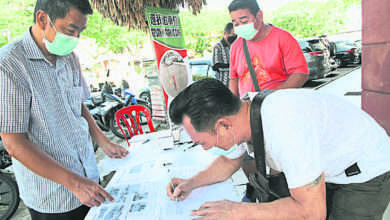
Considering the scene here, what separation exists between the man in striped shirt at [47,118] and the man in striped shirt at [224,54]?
7.15 ft

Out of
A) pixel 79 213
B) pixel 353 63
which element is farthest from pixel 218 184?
pixel 353 63

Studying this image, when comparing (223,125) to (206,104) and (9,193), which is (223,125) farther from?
(9,193)

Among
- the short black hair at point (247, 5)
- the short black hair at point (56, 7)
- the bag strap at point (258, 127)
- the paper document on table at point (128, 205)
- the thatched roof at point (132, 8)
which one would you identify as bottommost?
the paper document on table at point (128, 205)

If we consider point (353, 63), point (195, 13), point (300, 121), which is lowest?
point (353, 63)

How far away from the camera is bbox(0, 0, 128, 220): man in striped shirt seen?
3.35 feet

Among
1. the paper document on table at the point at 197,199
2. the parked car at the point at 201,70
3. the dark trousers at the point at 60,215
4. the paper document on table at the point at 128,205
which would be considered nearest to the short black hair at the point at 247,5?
the paper document on table at the point at 197,199

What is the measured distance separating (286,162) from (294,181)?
61mm

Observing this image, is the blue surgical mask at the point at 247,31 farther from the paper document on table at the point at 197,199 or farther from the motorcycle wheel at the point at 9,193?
the motorcycle wheel at the point at 9,193

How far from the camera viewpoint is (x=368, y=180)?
0.93 meters

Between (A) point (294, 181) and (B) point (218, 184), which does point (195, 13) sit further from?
(A) point (294, 181)

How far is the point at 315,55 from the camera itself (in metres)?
7.13

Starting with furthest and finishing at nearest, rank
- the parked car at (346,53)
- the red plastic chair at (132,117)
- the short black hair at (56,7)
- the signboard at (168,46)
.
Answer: the parked car at (346,53) < the signboard at (168,46) < the red plastic chair at (132,117) < the short black hair at (56,7)

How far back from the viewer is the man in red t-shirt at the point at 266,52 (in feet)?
5.95

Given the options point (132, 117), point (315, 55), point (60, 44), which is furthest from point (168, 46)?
point (315, 55)
